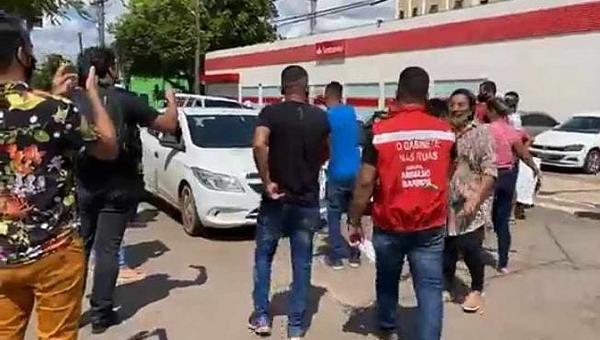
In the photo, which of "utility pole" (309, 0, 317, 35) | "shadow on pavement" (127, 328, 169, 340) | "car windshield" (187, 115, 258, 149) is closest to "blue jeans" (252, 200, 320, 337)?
"shadow on pavement" (127, 328, 169, 340)

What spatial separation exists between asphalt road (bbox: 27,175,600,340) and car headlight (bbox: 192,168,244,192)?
653mm

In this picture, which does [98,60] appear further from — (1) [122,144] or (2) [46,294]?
(2) [46,294]

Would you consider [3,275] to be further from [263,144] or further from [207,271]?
[207,271]

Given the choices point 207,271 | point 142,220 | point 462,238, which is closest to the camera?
point 462,238

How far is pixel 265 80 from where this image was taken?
45906 millimetres

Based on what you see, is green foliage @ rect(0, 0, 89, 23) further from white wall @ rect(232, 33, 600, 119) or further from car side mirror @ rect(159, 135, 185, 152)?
white wall @ rect(232, 33, 600, 119)

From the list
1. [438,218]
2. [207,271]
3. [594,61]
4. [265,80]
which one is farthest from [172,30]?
[438,218]

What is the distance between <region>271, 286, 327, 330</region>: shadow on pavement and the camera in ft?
20.2

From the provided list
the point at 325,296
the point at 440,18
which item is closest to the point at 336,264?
the point at 325,296

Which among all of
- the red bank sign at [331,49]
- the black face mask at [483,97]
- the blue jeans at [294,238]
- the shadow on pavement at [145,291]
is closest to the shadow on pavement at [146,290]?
the shadow on pavement at [145,291]

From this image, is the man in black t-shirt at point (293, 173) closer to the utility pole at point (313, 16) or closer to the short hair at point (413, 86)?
the short hair at point (413, 86)

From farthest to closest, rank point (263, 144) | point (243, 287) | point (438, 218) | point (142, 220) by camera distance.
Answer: point (142, 220) → point (243, 287) → point (263, 144) → point (438, 218)

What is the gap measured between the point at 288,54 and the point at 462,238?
37884 millimetres

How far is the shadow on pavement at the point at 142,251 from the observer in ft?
26.8
